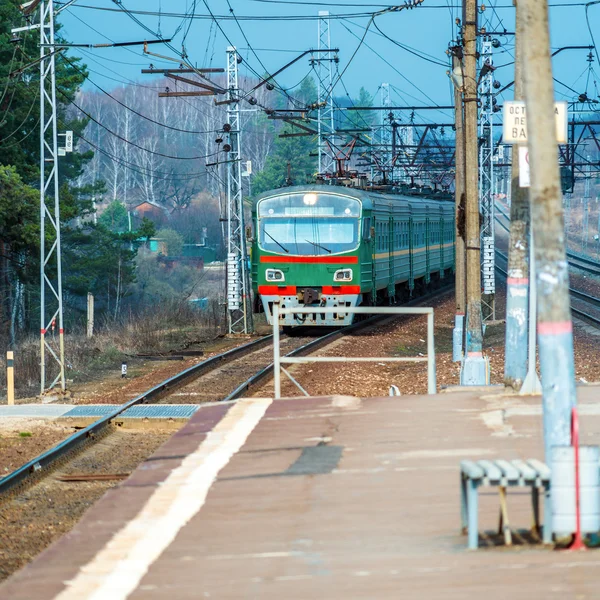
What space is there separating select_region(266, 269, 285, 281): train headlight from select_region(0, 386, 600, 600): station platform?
15.1 m

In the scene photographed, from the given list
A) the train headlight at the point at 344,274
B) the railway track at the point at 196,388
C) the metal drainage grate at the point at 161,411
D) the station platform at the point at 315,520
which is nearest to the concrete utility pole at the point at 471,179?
the railway track at the point at 196,388

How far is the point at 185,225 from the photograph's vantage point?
104 metres

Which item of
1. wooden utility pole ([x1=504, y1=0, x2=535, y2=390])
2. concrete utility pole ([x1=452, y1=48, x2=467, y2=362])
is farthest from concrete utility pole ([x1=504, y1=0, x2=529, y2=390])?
concrete utility pole ([x1=452, y1=48, x2=467, y2=362])

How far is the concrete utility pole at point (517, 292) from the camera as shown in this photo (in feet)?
40.0

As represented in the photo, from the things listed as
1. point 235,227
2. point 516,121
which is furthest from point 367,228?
point 516,121

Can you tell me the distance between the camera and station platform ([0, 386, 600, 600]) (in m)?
5.84

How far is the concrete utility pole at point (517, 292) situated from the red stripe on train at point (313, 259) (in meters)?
13.2

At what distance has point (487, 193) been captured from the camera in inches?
1375

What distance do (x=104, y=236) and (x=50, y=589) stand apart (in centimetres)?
4560

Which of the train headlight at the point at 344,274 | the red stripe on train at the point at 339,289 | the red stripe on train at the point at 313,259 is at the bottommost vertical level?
the red stripe on train at the point at 339,289

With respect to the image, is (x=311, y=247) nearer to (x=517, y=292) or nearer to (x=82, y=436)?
(x=82, y=436)

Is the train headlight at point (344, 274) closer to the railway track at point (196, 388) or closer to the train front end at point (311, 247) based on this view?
the train front end at point (311, 247)

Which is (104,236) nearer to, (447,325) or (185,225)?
(447,325)

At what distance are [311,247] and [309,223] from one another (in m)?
0.57
